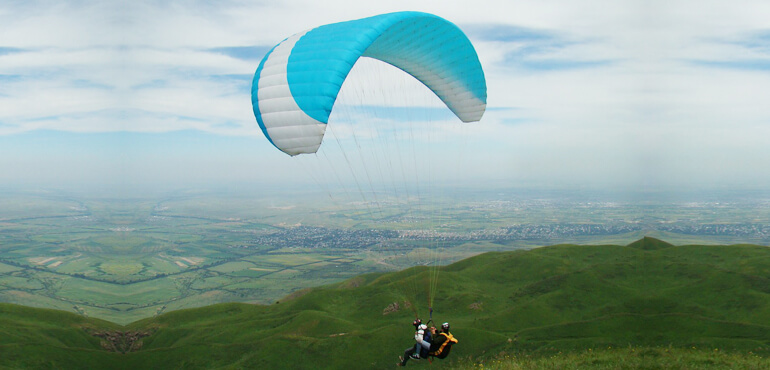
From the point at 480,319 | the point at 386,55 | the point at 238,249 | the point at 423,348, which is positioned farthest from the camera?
the point at 238,249

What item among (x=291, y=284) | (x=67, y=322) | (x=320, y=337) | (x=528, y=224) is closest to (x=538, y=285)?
(x=320, y=337)

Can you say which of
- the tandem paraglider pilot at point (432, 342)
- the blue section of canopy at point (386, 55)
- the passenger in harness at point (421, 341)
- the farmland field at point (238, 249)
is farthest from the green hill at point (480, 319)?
the farmland field at point (238, 249)

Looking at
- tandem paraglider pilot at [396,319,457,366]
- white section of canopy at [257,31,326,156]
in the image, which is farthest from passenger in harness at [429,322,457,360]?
white section of canopy at [257,31,326,156]

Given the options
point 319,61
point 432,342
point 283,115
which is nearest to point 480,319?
point 432,342

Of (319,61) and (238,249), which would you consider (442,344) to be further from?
(238,249)

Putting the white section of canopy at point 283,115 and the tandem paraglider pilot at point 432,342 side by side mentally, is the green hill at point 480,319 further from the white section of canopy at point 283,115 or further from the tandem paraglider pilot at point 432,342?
the white section of canopy at point 283,115

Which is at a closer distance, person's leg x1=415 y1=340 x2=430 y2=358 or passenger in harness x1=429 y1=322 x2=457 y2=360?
passenger in harness x1=429 y1=322 x2=457 y2=360

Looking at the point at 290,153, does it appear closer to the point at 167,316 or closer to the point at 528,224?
the point at 167,316

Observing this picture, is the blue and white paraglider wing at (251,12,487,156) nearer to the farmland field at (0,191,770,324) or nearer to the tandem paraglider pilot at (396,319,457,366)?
the tandem paraglider pilot at (396,319,457,366)
